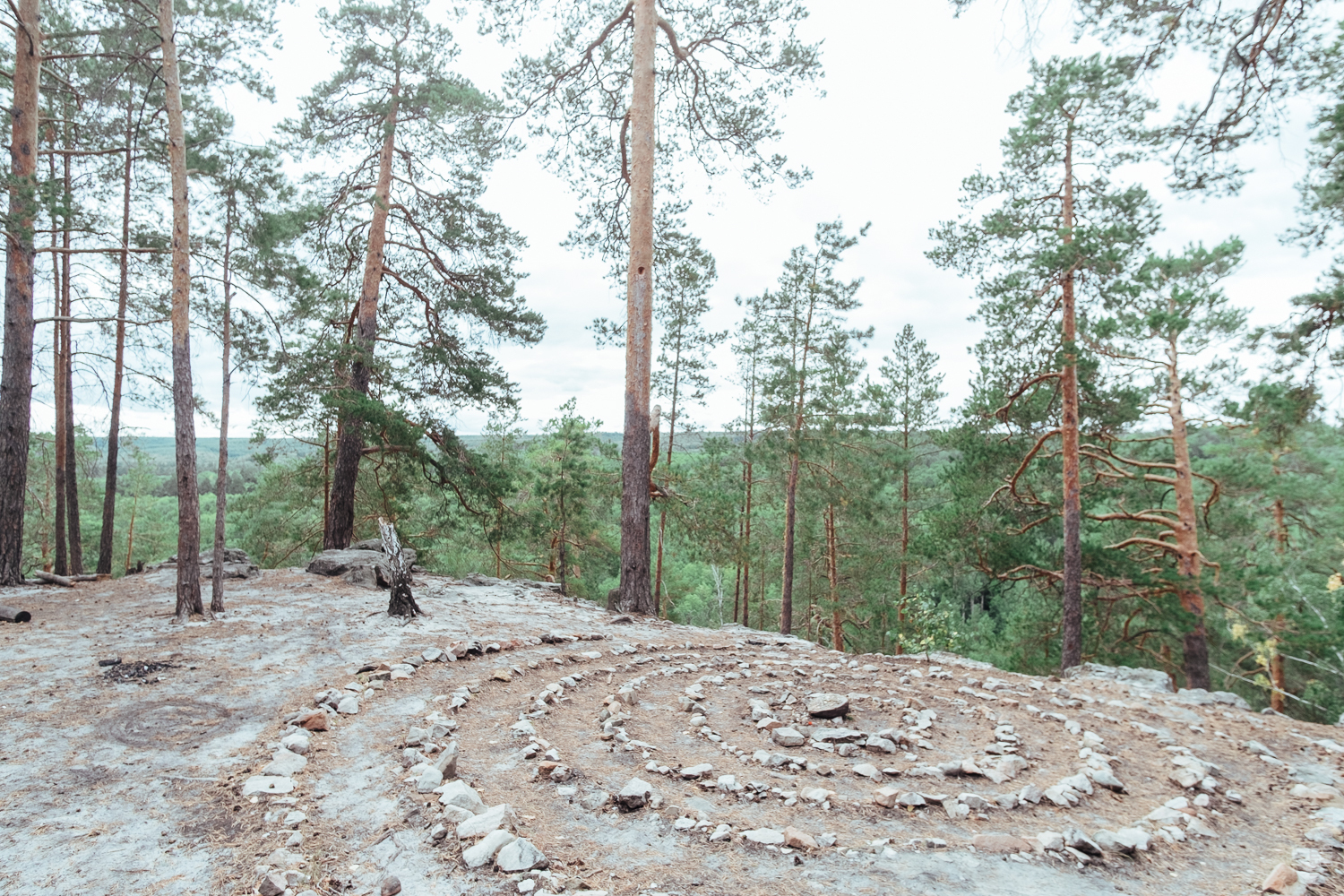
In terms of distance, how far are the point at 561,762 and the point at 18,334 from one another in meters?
11.3

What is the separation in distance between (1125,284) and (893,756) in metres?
8.69

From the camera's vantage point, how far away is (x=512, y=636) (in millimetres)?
7180

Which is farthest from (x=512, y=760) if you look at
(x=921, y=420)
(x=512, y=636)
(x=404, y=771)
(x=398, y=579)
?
(x=921, y=420)

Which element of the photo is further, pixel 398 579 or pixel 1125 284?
pixel 1125 284

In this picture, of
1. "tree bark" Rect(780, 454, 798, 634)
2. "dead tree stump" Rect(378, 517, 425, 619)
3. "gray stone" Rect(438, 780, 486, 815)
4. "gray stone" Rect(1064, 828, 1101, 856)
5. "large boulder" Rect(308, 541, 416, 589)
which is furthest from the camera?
"tree bark" Rect(780, 454, 798, 634)

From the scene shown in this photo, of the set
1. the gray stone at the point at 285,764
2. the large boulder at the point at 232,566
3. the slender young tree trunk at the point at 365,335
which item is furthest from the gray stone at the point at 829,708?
the slender young tree trunk at the point at 365,335

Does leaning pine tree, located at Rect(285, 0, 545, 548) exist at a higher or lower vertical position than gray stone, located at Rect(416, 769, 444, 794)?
higher

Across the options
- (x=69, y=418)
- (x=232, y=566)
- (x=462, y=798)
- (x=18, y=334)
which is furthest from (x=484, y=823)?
(x=69, y=418)

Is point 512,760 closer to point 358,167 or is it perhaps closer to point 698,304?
point 358,167

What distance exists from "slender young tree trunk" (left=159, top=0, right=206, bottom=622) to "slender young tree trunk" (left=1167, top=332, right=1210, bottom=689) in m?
14.9

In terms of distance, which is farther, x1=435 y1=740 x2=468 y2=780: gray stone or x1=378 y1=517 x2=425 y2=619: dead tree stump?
x1=378 y1=517 x2=425 y2=619: dead tree stump

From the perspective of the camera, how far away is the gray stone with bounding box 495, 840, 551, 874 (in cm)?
236

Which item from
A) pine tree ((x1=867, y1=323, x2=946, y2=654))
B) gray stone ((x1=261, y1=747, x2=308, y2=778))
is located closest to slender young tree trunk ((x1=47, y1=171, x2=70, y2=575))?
gray stone ((x1=261, y1=747, x2=308, y2=778))

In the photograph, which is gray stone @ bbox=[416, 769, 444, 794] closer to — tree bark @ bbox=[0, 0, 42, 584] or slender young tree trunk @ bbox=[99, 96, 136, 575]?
tree bark @ bbox=[0, 0, 42, 584]
